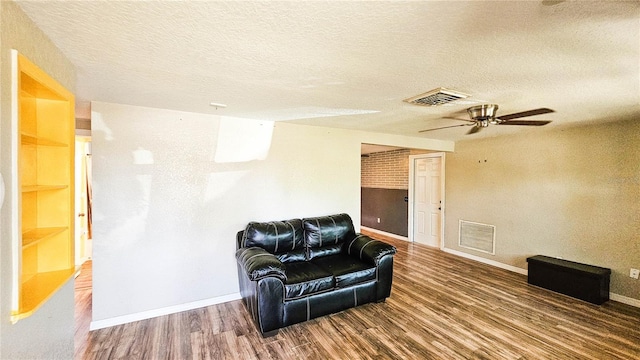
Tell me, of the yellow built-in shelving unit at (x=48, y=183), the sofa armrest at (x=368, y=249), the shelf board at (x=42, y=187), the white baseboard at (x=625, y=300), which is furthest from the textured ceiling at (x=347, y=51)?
the white baseboard at (x=625, y=300)

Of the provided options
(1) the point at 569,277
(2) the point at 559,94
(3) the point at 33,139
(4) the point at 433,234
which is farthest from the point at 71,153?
(4) the point at 433,234

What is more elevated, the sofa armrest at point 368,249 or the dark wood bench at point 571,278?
the sofa armrest at point 368,249

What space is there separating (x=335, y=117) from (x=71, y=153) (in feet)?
7.92

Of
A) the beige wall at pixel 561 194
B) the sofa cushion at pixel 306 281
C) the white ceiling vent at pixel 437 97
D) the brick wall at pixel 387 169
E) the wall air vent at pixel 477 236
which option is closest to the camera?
the white ceiling vent at pixel 437 97

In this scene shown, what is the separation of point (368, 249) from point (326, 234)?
587mm

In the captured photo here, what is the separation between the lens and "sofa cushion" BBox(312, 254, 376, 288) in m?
2.77

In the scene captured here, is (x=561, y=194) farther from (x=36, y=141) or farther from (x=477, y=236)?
(x=36, y=141)

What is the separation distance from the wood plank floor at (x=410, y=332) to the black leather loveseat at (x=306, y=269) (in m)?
0.18

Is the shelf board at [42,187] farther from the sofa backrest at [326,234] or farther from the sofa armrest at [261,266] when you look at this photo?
the sofa backrest at [326,234]

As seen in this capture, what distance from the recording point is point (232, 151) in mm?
3188

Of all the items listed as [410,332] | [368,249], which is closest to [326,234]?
[368,249]

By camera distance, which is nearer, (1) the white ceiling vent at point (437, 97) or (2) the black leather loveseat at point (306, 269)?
(1) the white ceiling vent at point (437, 97)

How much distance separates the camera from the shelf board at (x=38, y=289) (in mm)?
1138

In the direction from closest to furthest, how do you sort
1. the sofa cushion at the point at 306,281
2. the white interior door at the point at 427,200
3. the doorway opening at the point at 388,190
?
the sofa cushion at the point at 306,281
the white interior door at the point at 427,200
the doorway opening at the point at 388,190
